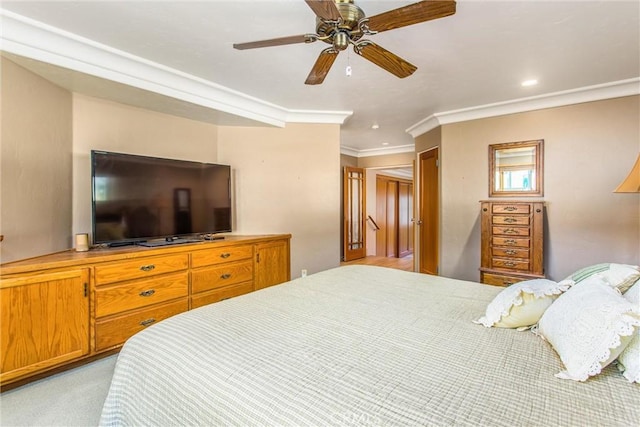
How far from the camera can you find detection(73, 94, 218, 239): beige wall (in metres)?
2.62

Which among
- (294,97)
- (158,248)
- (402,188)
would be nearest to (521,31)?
(294,97)

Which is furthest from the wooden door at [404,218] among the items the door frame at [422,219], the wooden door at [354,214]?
the door frame at [422,219]

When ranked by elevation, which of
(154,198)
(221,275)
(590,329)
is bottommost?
(221,275)

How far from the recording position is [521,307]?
49.0 inches

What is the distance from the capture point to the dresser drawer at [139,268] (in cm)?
218

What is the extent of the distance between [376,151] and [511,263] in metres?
3.81

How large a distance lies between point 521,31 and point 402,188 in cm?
608

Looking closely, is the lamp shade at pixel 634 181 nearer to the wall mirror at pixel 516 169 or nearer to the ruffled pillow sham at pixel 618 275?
the ruffled pillow sham at pixel 618 275

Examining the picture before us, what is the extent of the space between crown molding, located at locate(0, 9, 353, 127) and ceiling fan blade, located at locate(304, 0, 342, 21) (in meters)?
1.76

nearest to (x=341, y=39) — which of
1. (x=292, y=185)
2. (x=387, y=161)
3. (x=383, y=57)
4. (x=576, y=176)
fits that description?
(x=383, y=57)

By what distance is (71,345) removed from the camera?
2.04 meters

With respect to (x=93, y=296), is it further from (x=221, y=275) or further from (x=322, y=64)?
(x=322, y=64)

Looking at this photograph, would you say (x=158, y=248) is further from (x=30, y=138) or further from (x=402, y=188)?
(x=402, y=188)

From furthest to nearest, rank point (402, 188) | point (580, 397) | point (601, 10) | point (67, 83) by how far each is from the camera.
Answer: point (402, 188)
point (67, 83)
point (601, 10)
point (580, 397)
